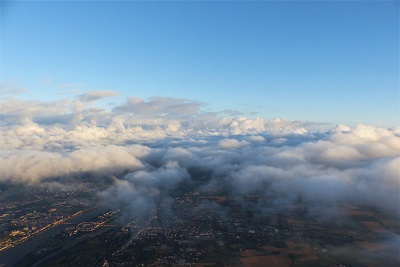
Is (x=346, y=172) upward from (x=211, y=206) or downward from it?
upward

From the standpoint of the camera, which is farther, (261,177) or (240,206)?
(261,177)

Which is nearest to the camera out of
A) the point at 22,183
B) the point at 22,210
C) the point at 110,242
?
the point at 110,242

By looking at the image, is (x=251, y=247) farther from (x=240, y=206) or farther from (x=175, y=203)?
(x=175, y=203)

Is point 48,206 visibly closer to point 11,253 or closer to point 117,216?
point 117,216

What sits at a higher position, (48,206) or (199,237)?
(199,237)

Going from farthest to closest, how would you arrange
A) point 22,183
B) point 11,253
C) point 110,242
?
point 22,183
point 110,242
point 11,253

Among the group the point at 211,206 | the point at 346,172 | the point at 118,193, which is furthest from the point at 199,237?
the point at 346,172

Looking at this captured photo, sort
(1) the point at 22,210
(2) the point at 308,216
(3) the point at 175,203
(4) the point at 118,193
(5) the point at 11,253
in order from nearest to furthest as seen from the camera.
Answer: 1. (5) the point at 11,253
2. (2) the point at 308,216
3. (1) the point at 22,210
4. (3) the point at 175,203
5. (4) the point at 118,193

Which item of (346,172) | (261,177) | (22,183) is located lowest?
(22,183)

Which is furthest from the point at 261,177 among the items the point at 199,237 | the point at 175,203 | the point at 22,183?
the point at 22,183
